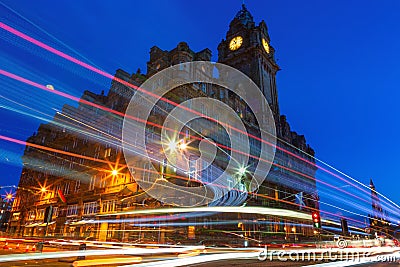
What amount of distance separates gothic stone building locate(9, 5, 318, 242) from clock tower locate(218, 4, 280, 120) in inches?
8.6

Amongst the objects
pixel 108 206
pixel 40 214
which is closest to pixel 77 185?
pixel 108 206

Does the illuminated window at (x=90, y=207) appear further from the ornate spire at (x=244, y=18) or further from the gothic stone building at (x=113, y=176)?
the ornate spire at (x=244, y=18)

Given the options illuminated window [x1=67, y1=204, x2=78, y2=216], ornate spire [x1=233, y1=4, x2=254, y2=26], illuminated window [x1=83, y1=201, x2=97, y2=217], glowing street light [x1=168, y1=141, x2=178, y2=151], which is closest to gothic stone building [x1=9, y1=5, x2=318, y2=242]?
illuminated window [x1=83, y1=201, x2=97, y2=217]

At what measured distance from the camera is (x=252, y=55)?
53844 mm

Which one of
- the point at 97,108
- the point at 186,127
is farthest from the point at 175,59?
the point at 97,108

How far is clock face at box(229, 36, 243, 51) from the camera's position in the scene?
2237 inches

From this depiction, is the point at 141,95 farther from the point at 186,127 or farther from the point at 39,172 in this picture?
the point at 39,172

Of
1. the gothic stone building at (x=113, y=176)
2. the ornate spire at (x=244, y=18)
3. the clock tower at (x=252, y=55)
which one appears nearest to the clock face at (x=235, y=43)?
the clock tower at (x=252, y=55)

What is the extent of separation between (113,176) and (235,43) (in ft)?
131

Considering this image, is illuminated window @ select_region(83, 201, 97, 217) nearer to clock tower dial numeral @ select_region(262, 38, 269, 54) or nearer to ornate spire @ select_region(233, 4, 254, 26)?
clock tower dial numeral @ select_region(262, 38, 269, 54)

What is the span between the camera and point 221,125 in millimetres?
37469

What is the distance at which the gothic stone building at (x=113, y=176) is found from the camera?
27.7 metres

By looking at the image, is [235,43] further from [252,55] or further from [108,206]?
[108,206]

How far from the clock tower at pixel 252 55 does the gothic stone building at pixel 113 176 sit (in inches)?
8.6
